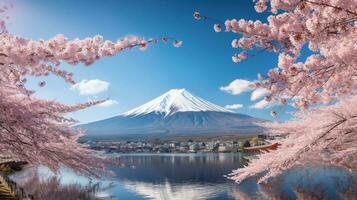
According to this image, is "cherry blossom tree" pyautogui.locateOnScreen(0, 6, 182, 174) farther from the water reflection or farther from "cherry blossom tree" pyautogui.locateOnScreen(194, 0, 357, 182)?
the water reflection

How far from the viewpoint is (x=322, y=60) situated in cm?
698

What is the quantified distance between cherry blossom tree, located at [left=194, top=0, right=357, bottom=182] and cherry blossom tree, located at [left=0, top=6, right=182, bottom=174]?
1.75 meters

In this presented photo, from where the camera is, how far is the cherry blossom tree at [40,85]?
6.76 m

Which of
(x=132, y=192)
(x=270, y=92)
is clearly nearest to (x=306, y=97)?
(x=270, y=92)

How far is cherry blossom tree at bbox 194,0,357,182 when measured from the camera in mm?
5914

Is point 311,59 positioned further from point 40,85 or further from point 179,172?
point 179,172

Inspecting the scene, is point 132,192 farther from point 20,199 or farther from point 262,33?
point 262,33

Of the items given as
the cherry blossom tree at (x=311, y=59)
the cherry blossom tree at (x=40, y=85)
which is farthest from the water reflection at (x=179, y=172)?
the cherry blossom tree at (x=311, y=59)

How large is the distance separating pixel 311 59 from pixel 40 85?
6.01 meters

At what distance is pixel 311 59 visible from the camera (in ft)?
22.9

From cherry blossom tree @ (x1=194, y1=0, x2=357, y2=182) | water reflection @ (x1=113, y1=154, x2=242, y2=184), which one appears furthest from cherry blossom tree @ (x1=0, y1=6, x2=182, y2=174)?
water reflection @ (x1=113, y1=154, x2=242, y2=184)

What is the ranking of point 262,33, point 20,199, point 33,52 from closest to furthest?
point 33,52
point 262,33
point 20,199

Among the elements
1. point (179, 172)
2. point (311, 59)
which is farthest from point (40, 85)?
point (179, 172)

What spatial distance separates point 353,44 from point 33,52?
478 centimetres
